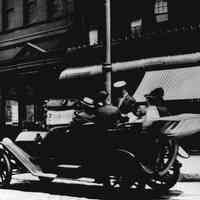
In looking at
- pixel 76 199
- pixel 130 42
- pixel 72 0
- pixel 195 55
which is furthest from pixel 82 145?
pixel 72 0

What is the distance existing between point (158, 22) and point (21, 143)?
426 inches

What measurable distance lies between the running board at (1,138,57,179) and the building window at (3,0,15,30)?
1814 centimetres

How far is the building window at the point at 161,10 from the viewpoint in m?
18.9

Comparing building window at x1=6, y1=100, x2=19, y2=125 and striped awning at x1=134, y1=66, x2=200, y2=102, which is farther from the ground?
striped awning at x1=134, y1=66, x2=200, y2=102

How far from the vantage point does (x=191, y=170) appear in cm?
1279

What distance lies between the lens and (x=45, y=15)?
944 inches

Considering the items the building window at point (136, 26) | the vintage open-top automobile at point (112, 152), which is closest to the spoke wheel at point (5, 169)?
the vintage open-top automobile at point (112, 152)

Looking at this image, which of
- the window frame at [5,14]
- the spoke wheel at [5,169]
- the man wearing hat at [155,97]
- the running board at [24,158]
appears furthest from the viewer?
the window frame at [5,14]

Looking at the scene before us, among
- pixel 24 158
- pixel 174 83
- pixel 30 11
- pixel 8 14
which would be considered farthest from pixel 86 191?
pixel 8 14

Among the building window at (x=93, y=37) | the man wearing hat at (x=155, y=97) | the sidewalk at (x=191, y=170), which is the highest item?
the building window at (x=93, y=37)

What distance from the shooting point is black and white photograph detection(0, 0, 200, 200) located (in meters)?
8.18

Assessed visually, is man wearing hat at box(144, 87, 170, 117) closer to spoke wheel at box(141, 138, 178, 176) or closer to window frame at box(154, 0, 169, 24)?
spoke wheel at box(141, 138, 178, 176)

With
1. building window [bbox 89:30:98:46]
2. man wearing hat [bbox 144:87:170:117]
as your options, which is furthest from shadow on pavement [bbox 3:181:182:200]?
building window [bbox 89:30:98:46]

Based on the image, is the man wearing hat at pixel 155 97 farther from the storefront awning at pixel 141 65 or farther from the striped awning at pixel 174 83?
the storefront awning at pixel 141 65
